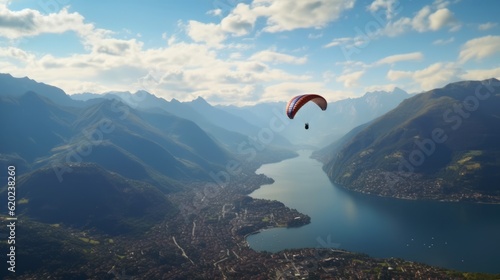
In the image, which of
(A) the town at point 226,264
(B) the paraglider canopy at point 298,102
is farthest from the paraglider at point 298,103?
(A) the town at point 226,264

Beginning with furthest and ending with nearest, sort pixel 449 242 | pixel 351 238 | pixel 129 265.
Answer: pixel 351 238, pixel 449 242, pixel 129 265

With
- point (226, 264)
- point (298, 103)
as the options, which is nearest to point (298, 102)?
point (298, 103)

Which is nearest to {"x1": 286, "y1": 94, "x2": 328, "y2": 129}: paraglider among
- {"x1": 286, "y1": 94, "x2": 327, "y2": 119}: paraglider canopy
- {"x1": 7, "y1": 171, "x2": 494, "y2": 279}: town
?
{"x1": 286, "y1": 94, "x2": 327, "y2": 119}: paraglider canopy

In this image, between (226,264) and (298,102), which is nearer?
(298,102)

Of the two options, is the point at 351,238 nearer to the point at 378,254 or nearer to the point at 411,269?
the point at 378,254

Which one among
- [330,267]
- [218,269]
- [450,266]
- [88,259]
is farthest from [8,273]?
[450,266]

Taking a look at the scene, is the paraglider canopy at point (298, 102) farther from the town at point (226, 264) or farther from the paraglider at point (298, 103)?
the town at point (226, 264)

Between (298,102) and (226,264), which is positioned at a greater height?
(298,102)

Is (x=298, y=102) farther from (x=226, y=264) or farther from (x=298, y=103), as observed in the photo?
(x=226, y=264)

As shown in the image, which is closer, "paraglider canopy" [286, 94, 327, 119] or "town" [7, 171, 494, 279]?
"paraglider canopy" [286, 94, 327, 119]

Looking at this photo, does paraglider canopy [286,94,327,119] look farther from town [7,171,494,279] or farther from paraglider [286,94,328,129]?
town [7,171,494,279]

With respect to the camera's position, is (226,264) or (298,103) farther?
(226,264)
